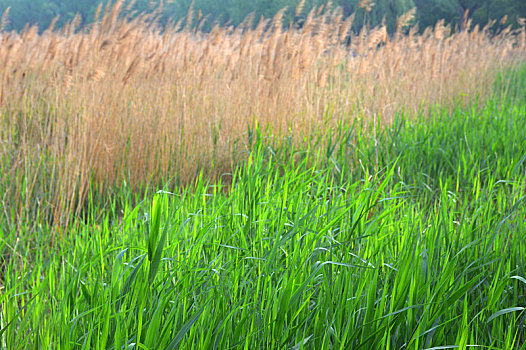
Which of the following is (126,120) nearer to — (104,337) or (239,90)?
(239,90)

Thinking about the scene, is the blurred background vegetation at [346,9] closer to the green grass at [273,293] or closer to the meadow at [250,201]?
the meadow at [250,201]

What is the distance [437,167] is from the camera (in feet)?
10.2

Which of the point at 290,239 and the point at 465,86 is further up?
the point at 465,86

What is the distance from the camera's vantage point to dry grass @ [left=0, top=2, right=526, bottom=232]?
8.47 feet

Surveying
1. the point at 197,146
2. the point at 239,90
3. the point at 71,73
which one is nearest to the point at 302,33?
the point at 239,90

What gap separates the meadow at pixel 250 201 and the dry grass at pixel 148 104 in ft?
0.07

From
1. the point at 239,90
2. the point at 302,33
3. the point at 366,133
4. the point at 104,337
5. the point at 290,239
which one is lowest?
the point at 104,337

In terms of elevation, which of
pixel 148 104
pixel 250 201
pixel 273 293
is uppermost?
pixel 148 104

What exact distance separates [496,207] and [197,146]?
5.89 feet

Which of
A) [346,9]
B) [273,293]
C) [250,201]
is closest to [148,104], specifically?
[250,201]

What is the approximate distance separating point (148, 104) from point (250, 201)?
175 cm

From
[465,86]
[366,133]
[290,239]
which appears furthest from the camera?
[465,86]

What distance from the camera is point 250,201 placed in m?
1.81

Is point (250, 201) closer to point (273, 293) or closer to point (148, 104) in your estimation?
point (273, 293)
